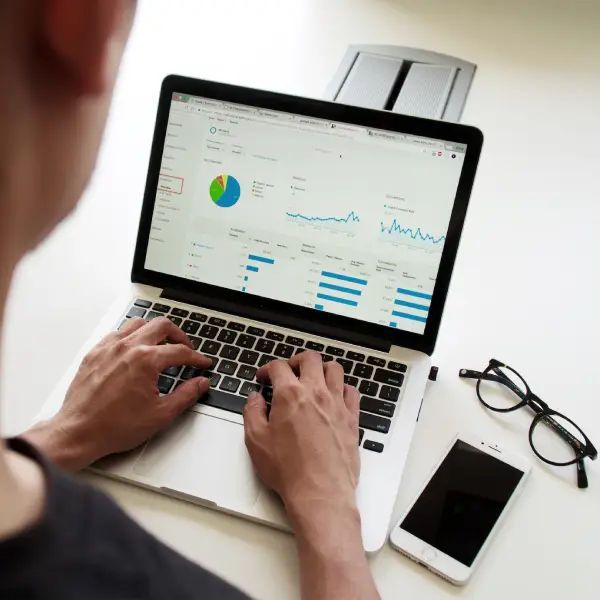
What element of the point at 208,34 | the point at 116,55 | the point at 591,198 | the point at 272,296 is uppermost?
the point at 208,34

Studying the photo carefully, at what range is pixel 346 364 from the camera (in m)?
0.79

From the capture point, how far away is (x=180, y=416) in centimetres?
72

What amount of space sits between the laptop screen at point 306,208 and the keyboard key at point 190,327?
0.06 m

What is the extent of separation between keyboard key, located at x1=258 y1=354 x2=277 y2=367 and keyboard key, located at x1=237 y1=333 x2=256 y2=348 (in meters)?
0.02

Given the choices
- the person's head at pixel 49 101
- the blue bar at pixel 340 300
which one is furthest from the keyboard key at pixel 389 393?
the person's head at pixel 49 101

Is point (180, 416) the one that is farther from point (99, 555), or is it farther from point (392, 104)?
point (392, 104)

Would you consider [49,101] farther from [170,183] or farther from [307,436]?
[170,183]

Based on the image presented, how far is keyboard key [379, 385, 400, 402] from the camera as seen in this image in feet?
2.48

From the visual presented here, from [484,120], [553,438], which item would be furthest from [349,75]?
[553,438]

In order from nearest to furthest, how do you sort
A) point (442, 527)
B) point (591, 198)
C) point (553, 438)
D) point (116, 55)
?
point (116, 55)
point (442, 527)
point (553, 438)
point (591, 198)

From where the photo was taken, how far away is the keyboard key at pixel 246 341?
0.80 m

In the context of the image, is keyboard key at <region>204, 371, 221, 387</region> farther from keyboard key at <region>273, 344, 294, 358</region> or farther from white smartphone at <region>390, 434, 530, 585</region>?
white smartphone at <region>390, 434, 530, 585</region>

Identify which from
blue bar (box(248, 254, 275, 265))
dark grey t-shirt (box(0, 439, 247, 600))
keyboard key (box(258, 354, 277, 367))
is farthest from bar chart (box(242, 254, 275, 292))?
dark grey t-shirt (box(0, 439, 247, 600))

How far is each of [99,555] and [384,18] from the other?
4.91 ft
